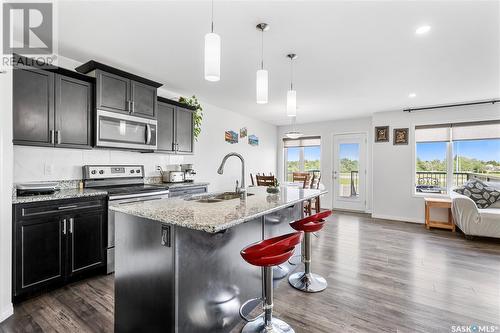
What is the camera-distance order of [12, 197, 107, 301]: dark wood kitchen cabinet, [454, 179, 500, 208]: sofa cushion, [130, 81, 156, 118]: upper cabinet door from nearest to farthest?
1. [12, 197, 107, 301]: dark wood kitchen cabinet
2. [130, 81, 156, 118]: upper cabinet door
3. [454, 179, 500, 208]: sofa cushion

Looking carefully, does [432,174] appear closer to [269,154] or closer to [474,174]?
[474,174]

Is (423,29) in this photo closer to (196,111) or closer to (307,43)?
(307,43)

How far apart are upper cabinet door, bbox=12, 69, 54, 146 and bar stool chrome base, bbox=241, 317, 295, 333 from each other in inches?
103

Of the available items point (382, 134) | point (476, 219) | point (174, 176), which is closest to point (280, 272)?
point (174, 176)

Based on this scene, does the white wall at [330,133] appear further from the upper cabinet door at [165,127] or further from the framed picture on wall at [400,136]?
the upper cabinet door at [165,127]

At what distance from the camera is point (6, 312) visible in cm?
191

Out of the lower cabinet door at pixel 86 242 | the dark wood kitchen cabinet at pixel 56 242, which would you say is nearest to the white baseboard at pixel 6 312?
the dark wood kitchen cabinet at pixel 56 242

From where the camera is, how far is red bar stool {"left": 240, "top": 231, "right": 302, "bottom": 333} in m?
1.45

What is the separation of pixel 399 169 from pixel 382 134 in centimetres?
89

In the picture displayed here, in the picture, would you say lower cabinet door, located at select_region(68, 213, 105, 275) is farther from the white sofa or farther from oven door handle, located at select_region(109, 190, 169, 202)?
the white sofa

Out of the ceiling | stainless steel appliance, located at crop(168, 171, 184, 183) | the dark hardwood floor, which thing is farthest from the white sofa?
stainless steel appliance, located at crop(168, 171, 184, 183)

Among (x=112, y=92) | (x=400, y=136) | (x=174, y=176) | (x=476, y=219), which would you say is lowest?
(x=476, y=219)

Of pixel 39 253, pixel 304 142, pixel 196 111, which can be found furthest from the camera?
A: pixel 304 142

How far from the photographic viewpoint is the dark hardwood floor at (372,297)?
6.16 ft
